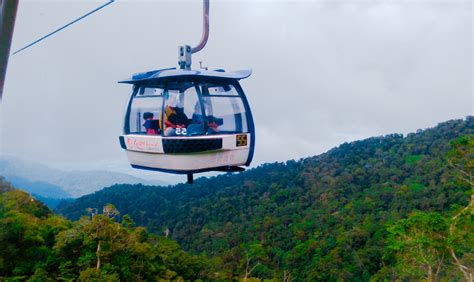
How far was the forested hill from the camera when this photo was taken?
1883 centimetres

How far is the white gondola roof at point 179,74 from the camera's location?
3076 mm

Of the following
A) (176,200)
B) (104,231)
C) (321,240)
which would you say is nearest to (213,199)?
(176,200)

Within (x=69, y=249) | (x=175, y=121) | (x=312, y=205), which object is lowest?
(x=69, y=249)

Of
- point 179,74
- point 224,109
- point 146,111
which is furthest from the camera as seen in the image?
point 146,111

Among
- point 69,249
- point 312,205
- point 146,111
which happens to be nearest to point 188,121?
point 146,111

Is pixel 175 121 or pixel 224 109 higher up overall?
pixel 224 109

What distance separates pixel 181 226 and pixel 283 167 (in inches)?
322

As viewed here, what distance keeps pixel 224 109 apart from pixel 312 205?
74.1 ft

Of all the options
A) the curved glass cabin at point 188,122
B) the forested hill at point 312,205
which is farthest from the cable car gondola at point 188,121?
the forested hill at point 312,205

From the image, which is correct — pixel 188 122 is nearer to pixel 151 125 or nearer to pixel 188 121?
pixel 188 121

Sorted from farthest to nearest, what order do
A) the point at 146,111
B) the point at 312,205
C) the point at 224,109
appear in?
the point at 312,205 → the point at 146,111 → the point at 224,109

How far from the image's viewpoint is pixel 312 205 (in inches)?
1013

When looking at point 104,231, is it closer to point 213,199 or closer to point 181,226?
point 181,226

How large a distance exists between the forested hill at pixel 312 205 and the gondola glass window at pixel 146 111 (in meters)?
12.7
